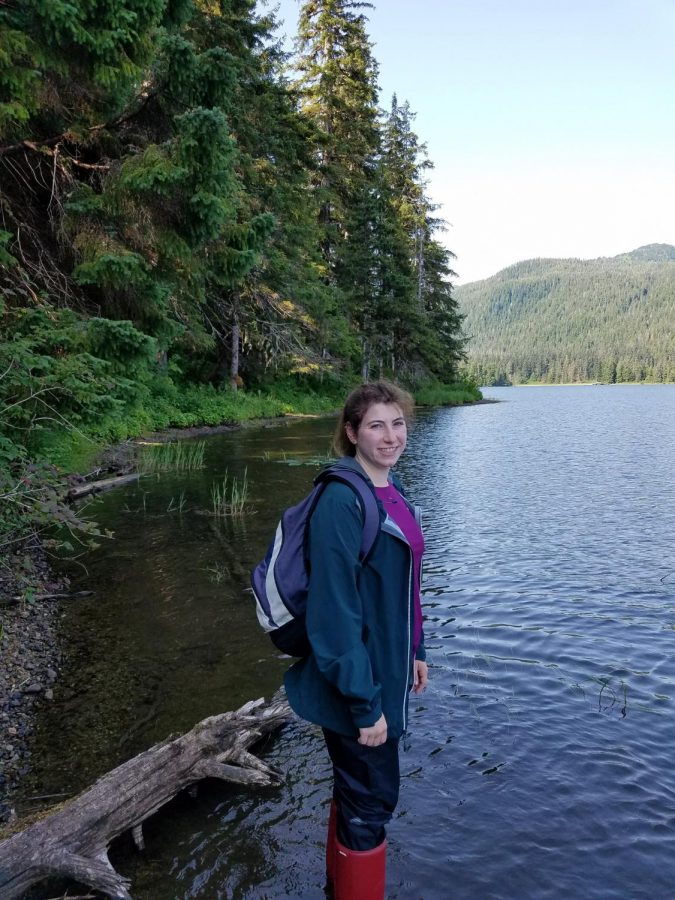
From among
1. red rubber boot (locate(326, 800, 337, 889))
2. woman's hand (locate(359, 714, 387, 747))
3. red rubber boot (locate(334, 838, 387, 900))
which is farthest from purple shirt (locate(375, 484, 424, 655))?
red rubber boot (locate(326, 800, 337, 889))

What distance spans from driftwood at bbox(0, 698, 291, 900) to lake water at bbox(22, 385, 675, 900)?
20 centimetres

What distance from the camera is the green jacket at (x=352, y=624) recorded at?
2375mm

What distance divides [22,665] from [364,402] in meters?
4.44

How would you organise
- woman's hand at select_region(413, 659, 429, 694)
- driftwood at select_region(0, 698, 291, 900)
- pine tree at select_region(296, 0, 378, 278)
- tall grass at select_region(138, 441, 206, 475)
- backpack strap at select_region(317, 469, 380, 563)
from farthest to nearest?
pine tree at select_region(296, 0, 378, 278) → tall grass at select_region(138, 441, 206, 475) → woman's hand at select_region(413, 659, 429, 694) → driftwood at select_region(0, 698, 291, 900) → backpack strap at select_region(317, 469, 380, 563)

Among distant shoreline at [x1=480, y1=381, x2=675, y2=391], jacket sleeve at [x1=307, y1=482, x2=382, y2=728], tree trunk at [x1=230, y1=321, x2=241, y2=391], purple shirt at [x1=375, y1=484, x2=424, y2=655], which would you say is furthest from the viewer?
distant shoreline at [x1=480, y1=381, x2=675, y2=391]

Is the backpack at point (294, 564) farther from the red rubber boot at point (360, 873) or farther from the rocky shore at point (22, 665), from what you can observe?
the rocky shore at point (22, 665)

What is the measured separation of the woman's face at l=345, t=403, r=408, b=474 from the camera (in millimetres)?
2768

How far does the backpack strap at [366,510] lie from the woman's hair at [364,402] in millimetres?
315

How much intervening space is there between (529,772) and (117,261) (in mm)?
6911

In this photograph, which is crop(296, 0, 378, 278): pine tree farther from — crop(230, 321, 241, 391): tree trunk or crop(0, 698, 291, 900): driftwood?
crop(0, 698, 291, 900): driftwood

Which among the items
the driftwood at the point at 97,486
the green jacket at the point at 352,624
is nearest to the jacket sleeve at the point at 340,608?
the green jacket at the point at 352,624

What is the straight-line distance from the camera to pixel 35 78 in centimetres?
704

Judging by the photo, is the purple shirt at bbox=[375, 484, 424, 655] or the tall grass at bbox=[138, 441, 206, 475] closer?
the purple shirt at bbox=[375, 484, 424, 655]

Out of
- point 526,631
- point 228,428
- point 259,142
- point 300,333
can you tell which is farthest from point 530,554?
point 300,333
